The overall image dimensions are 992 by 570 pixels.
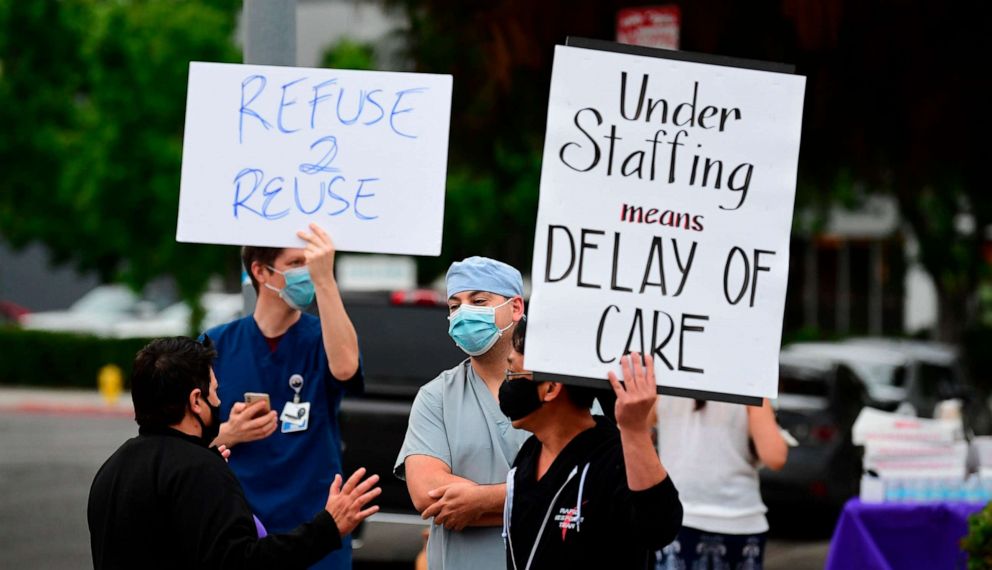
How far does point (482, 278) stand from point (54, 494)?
10.5 metres

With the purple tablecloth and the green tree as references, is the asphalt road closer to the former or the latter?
the purple tablecloth

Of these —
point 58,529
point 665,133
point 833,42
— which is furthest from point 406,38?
point 665,133

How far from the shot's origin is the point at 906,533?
668cm

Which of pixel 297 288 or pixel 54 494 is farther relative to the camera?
pixel 54 494

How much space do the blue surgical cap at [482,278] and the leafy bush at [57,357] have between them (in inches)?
983

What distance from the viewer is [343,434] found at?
899cm

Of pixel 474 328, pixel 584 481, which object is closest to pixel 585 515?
pixel 584 481

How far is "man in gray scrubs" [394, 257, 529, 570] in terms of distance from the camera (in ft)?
14.0

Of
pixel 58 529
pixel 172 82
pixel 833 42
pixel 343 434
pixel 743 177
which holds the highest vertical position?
pixel 172 82

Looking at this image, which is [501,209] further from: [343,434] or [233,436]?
[233,436]

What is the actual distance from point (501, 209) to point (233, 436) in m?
27.8

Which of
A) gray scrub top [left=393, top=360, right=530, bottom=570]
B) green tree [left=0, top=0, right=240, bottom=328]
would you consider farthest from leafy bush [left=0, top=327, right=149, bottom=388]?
gray scrub top [left=393, top=360, right=530, bottom=570]

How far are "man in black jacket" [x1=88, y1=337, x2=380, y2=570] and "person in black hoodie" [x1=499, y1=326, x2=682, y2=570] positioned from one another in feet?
1.75

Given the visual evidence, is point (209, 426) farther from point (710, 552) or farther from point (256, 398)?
point (710, 552)
